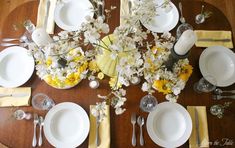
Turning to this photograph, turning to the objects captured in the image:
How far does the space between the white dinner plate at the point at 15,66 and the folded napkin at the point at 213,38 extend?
93cm

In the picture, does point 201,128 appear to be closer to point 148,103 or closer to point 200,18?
point 148,103

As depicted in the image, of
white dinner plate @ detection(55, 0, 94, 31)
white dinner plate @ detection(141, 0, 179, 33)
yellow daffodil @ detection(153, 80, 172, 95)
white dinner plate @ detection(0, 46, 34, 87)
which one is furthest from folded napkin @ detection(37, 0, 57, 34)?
yellow daffodil @ detection(153, 80, 172, 95)

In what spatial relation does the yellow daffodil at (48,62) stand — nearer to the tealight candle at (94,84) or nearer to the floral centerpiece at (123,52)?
the floral centerpiece at (123,52)

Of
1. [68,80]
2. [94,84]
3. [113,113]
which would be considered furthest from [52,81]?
[113,113]

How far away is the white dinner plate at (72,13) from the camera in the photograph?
1495 mm

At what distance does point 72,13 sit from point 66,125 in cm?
64

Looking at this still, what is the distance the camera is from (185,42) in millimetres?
1054

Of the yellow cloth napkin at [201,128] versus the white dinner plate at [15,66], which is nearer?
→ the yellow cloth napkin at [201,128]

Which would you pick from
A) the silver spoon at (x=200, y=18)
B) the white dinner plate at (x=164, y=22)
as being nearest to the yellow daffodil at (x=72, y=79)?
the white dinner plate at (x=164, y=22)

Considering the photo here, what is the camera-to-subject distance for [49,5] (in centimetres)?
155

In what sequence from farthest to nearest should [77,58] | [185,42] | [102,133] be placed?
[102,133] → [77,58] → [185,42]

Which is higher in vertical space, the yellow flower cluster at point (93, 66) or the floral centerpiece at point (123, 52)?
the floral centerpiece at point (123, 52)

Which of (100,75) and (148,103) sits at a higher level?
(100,75)

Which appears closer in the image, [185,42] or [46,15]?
[185,42]
